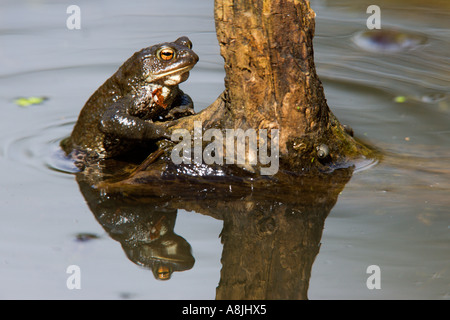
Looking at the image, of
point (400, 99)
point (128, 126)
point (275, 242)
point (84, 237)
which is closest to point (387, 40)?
point (400, 99)

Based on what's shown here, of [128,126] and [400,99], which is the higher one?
[128,126]

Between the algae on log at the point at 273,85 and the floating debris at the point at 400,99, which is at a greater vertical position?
the algae on log at the point at 273,85

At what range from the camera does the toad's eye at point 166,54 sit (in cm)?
557

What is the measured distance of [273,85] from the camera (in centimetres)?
482

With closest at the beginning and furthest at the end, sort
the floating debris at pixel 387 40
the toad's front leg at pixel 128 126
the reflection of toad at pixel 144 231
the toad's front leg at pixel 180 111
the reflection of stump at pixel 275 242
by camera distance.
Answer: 1. the reflection of stump at pixel 275 242
2. the reflection of toad at pixel 144 231
3. the toad's front leg at pixel 128 126
4. the toad's front leg at pixel 180 111
5. the floating debris at pixel 387 40

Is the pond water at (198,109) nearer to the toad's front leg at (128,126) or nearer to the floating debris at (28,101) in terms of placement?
the floating debris at (28,101)

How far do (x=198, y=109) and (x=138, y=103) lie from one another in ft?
4.82

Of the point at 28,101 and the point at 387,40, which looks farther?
the point at 387,40

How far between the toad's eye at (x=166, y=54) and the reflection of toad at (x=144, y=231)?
4.69 ft

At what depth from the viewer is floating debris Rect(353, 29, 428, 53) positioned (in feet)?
30.3

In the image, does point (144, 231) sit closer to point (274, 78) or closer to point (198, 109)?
point (274, 78)

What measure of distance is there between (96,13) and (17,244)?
23.8 ft

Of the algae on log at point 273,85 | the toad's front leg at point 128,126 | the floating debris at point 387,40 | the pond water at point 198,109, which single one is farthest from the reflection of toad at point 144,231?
the floating debris at point 387,40

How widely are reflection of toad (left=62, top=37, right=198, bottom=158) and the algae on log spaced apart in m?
0.39
